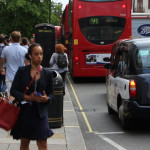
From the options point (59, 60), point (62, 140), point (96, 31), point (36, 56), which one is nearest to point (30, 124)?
point (36, 56)

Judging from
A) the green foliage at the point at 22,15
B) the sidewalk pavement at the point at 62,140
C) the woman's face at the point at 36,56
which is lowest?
the sidewalk pavement at the point at 62,140

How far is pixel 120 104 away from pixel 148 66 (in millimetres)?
1105

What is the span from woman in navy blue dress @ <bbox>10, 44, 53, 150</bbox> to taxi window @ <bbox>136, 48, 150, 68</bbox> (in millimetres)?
3733

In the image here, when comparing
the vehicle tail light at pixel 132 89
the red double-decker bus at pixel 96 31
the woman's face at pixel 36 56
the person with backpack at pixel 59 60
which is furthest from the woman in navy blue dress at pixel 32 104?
the red double-decker bus at pixel 96 31

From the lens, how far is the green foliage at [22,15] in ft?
157

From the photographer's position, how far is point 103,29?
20344 millimetres

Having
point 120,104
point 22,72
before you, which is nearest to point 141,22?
point 120,104

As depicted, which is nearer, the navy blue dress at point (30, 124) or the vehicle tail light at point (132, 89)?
the navy blue dress at point (30, 124)

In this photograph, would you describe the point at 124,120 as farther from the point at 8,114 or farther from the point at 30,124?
the point at 8,114

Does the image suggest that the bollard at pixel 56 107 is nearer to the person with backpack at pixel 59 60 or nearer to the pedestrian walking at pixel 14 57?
the pedestrian walking at pixel 14 57

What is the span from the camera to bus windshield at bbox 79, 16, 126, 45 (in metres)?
20.2

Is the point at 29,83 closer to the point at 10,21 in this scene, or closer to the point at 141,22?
the point at 141,22

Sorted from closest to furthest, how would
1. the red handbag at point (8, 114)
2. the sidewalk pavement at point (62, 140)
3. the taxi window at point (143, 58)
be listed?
the red handbag at point (8, 114) < the sidewalk pavement at point (62, 140) < the taxi window at point (143, 58)

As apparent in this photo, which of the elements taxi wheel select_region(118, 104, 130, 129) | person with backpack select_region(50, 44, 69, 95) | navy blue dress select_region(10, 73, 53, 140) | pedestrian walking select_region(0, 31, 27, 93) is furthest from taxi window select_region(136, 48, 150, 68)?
person with backpack select_region(50, 44, 69, 95)
